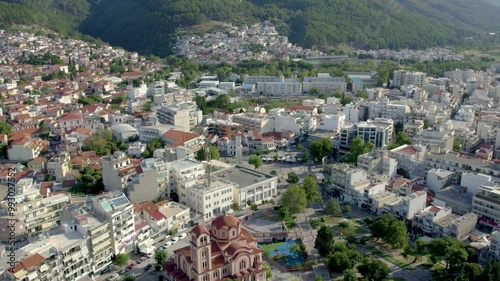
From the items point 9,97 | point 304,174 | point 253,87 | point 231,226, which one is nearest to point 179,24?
point 253,87

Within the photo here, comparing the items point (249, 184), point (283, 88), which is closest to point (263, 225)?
point (249, 184)

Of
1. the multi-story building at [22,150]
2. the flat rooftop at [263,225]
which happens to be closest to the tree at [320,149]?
the flat rooftop at [263,225]

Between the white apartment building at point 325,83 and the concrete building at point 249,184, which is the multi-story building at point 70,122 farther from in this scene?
the white apartment building at point 325,83

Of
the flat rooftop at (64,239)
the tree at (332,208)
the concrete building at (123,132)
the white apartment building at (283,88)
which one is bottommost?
the tree at (332,208)

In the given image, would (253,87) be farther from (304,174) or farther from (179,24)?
(179,24)

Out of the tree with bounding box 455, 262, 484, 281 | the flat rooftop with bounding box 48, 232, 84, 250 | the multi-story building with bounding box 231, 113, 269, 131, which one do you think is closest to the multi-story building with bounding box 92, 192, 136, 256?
the flat rooftop with bounding box 48, 232, 84, 250

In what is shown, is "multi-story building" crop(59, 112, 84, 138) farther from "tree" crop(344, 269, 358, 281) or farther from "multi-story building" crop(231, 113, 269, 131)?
"tree" crop(344, 269, 358, 281)
